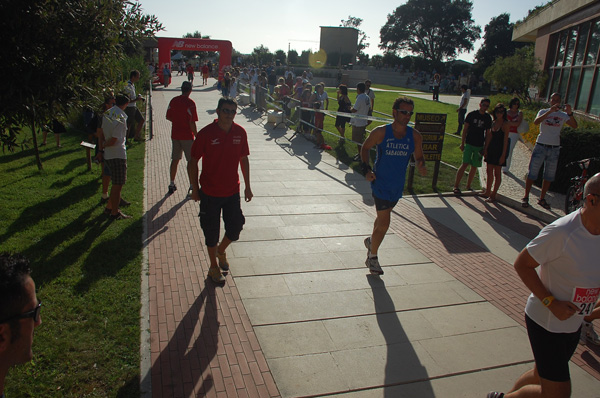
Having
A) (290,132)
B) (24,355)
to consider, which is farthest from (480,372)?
(290,132)

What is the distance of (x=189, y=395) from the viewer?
3338mm

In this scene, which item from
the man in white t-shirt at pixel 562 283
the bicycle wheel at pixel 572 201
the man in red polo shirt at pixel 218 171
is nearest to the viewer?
the man in white t-shirt at pixel 562 283

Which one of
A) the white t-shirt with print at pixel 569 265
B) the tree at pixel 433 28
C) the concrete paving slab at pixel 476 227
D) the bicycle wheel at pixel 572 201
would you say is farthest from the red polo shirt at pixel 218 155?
the tree at pixel 433 28

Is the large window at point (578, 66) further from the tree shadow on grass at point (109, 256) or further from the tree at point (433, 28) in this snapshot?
the tree at point (433, 28)

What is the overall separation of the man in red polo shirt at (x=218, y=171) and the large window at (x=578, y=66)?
1349 cm

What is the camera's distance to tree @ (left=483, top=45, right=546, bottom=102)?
2036 centimetres

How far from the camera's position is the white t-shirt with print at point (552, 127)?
316 inches

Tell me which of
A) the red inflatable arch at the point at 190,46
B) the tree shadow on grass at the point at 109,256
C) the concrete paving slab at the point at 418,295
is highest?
the red inflatable arch at the point at 190,46

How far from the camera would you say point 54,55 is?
280cm

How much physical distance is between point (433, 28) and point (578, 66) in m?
70.1

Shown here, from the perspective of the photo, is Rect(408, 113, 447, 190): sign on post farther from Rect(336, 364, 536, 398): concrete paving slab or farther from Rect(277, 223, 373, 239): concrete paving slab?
Rect(336, 364, 536, 398): concrete paving slab

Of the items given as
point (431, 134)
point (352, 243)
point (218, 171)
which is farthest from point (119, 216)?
point (431, 134)

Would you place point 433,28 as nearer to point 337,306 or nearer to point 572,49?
point 572,49

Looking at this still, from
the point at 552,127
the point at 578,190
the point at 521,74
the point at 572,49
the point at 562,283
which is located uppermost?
the point at 572,49
